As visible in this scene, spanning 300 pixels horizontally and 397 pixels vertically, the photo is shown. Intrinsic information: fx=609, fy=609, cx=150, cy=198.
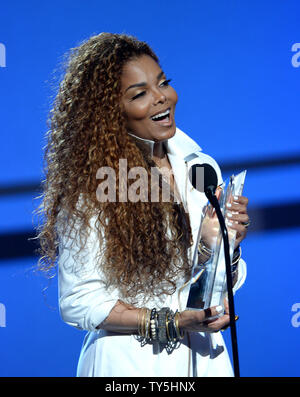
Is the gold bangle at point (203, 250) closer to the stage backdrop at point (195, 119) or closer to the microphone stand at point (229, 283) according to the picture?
the microphone stand at point (229, 283)

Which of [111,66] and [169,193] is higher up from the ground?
[111,66]

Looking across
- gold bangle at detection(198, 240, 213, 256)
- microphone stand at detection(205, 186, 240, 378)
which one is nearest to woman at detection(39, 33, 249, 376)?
gold bangle at detection(198, 240, 213, 256)

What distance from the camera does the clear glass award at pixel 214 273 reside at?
3.40 feet

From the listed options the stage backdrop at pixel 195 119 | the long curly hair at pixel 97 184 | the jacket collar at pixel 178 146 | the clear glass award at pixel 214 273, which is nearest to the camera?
the clear glass award at pixel 214 273

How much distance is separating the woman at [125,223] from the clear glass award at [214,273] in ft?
0.05

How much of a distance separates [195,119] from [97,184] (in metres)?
1.08

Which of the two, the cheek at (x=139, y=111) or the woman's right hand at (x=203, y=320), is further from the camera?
the cheek at (x=139, y=111)

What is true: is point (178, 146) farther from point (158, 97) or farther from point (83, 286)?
point (83, 286)

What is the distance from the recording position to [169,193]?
1254mm

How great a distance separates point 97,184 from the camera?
3.90 ft

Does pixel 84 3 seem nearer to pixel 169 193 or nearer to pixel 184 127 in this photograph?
pixel 184 127

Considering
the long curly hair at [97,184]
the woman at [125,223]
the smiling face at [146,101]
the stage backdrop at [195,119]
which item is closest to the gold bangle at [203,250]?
the woman at [125,223]
